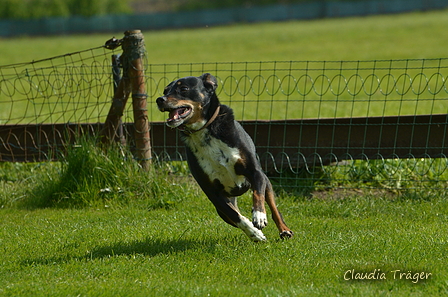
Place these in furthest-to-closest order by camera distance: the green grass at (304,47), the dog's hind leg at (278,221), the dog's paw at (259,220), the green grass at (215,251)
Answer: the green grass at (304,47) < the dog's hind leg at (278,221) < the dog's paw at (259,220) < the green grass at (215,251)

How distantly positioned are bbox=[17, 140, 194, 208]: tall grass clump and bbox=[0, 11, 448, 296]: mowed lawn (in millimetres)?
144

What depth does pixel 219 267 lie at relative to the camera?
4633mm

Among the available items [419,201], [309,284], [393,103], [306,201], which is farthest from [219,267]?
[393,103]

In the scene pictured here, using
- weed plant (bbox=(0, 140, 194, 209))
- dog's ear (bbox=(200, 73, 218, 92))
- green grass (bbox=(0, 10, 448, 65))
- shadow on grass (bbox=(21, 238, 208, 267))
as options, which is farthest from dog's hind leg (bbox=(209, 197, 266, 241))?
green grass (bbox=(0, 10, 448, 65))

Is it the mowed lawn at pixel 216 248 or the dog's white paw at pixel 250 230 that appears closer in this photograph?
the mowed lawn at pixel 216 248

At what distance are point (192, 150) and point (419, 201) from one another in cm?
300

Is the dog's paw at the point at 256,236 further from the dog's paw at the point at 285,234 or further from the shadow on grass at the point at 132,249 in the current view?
the shadow on grass at the point at 132,249

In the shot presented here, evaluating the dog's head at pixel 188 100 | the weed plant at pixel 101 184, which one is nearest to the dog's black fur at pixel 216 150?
the dog's head at pixel 188 100

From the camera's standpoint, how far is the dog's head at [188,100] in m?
5.04

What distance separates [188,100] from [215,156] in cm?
57

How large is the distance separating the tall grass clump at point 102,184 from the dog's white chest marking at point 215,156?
1.72 meters

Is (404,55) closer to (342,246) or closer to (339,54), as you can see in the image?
(339,54)

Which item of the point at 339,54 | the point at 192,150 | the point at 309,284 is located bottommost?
the point at 339,54

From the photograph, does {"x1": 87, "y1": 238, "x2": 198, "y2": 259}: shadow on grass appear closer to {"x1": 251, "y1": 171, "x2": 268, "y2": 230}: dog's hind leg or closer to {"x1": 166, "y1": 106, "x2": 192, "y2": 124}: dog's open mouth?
{"x1": 251, "y1": 171, "x2": 268, "y2": 230}: dog's hind leg
